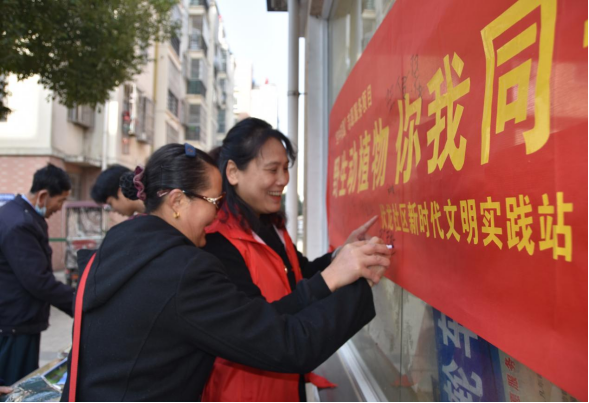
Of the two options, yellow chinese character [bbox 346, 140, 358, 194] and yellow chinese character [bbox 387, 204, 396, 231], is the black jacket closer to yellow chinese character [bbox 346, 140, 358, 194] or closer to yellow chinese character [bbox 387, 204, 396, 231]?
yellow chinese character [bbox 346, 140, 358, 194]

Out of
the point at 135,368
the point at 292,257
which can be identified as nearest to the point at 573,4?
the point at 135,368

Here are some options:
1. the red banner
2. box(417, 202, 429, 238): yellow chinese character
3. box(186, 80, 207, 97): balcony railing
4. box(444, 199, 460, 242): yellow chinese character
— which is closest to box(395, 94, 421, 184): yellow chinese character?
the red banner

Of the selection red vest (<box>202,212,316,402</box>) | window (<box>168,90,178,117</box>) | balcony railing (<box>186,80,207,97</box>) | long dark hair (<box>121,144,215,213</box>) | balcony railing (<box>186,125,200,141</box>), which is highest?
balcony railing (<box>186,80,207,97</box>)

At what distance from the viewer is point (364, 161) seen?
168cm

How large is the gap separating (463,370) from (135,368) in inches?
31.8

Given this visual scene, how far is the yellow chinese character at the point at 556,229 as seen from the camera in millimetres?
559

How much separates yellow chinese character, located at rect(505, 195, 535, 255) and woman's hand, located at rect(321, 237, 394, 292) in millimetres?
529

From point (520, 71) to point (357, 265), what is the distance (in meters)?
0.65

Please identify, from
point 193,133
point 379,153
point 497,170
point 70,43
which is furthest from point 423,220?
point 193,133

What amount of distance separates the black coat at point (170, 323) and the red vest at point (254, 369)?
0.26 m

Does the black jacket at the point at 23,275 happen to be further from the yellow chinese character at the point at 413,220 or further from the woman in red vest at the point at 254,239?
the yellow chinese character at the point at 413,220

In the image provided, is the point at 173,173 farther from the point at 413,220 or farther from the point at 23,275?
the point at 23,275

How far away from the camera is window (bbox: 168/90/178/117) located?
18.2m

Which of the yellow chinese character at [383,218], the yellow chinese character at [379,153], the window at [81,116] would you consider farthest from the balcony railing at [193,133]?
the yellow chinese character at [383,218]
